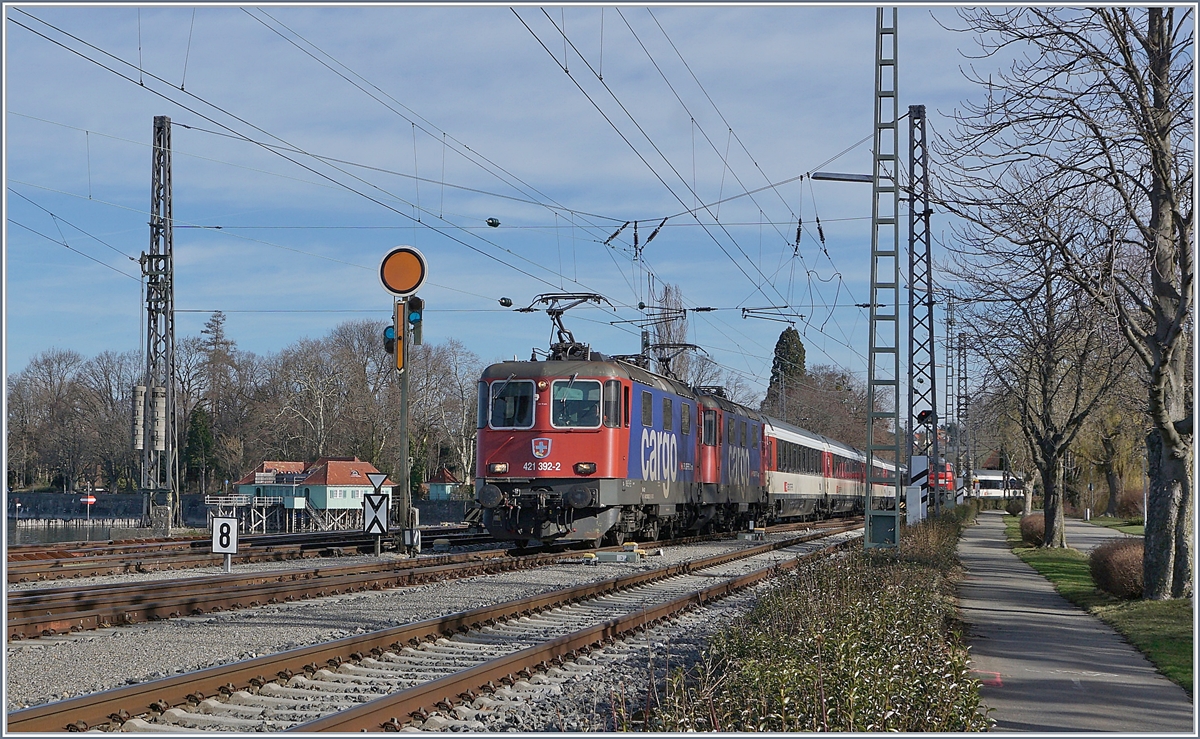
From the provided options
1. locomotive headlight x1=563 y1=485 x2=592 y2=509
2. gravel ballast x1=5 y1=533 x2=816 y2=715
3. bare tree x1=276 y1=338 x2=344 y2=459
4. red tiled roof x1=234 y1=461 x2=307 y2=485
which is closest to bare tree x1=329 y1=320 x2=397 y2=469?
bare tree x1=276 y1=338 x2=344 y2=459

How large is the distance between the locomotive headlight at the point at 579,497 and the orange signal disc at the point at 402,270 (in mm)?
4692

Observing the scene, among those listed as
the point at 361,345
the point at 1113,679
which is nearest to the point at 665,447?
the point at 1113,679

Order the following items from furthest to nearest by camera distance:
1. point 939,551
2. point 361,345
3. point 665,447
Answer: point 361,345 < point 665,447 < point 939,551

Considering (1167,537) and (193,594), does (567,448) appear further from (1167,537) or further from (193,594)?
(1167,537)

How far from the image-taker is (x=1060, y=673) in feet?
32.7

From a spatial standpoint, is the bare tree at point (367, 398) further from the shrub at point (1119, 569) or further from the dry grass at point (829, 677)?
the dry grass at point (829, 677)

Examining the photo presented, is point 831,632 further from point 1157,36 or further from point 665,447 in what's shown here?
point 665,447

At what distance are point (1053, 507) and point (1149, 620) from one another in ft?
61.2

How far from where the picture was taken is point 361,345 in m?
81.6

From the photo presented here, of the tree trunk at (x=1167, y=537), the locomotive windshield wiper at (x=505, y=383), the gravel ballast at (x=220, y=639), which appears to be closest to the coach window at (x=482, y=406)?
the locomotive windshield wiper at (x=505, y=383)

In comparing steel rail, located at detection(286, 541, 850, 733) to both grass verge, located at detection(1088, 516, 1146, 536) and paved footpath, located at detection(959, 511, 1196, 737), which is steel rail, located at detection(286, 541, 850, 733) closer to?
paved footpath, located at detection(959, 511, 1196, 737)

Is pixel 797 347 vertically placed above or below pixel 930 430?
above

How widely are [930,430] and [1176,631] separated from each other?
85.4 ft

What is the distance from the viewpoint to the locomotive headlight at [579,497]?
20281 millimetres
